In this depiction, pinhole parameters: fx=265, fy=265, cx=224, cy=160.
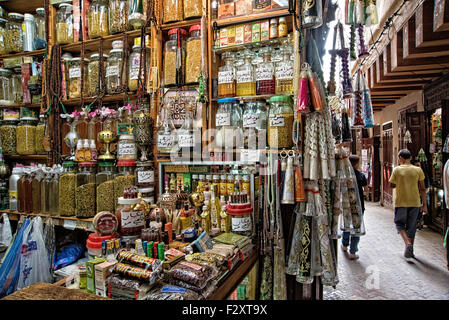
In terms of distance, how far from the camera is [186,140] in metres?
1.81

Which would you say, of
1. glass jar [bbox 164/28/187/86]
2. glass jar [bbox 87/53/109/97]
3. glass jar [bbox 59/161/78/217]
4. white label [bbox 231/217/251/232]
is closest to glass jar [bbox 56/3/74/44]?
glass jar [bbox 87/53/109/97]

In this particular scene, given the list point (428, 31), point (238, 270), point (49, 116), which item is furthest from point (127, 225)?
point (428, 31)

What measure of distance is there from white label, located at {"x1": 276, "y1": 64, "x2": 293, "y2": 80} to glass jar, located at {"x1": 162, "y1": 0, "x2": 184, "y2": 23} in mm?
897

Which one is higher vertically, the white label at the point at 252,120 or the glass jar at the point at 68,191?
the white label at the point at 252,120

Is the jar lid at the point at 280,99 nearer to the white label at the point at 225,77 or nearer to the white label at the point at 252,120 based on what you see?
the white label at the point at 252,120

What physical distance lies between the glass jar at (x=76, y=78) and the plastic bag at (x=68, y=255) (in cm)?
131

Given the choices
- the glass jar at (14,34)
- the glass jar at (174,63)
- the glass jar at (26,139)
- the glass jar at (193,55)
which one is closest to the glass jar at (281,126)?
the glass jar at (193,55)

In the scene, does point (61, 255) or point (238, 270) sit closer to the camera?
point (238, 270)

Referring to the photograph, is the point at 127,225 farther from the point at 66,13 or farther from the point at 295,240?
the point at 66,13

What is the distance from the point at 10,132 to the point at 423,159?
19.5 ft

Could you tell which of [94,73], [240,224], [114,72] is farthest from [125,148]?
[240,224]

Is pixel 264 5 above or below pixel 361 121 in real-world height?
above

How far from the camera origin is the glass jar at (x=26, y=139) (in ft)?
8.17

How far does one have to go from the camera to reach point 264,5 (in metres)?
1.75
